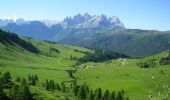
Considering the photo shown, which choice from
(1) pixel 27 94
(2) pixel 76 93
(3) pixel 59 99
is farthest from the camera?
(2) pixel 76 93

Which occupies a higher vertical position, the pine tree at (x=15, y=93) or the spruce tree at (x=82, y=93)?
the pine tree at (x=15, y=93)

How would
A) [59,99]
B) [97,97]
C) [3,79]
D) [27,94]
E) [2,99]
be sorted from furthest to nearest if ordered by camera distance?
1. [97,97]
2. [59,99]
3. [3,79]
4. [27,94]
5. [2,99]

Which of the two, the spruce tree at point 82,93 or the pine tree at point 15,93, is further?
the spruce tree at point 82,93

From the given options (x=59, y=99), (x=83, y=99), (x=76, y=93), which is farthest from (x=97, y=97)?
(x=59, y=99)

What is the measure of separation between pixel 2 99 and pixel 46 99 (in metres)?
30.2

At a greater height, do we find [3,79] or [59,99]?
→ [3,79]

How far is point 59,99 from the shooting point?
14650cm

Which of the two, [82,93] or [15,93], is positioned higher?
[15,93]

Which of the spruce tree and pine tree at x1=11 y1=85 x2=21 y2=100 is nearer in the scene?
pine tree at x1=11 y1=85 x2=21 y2=100

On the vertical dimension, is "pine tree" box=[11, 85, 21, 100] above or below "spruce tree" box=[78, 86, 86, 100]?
above

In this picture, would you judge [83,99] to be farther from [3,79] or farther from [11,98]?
[11,98]

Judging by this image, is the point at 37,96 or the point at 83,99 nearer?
the point at 37,96

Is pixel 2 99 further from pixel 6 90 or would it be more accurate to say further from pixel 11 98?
pixel 6 90

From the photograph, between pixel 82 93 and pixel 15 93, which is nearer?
pixel 15 93
